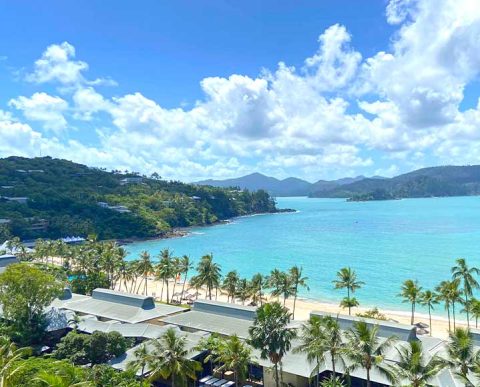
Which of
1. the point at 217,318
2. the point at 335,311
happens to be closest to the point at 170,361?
the point at 217,318

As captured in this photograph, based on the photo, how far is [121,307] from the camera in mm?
47219

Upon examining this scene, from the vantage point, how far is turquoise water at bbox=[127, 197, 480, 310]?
79062mm

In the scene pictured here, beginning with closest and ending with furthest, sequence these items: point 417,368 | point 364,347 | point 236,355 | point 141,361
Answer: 1. point 417,368
2. point 364,347
3. point 236,355
4. point 141,361

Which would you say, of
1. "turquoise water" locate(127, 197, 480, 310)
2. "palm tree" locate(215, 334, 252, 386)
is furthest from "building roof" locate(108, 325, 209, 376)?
"turquoise water" locate(127, 197, 480, 310)

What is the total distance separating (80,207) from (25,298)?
11634cm

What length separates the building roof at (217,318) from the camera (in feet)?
128

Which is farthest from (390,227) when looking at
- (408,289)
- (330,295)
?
(408,289)

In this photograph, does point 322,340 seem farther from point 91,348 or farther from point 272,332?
point 91,348

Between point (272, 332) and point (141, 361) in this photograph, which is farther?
point (141, 361)

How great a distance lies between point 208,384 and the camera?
107ft

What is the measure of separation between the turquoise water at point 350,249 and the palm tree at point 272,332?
4274 centimetres

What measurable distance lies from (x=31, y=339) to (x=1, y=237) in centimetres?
8682

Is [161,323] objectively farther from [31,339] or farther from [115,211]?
[115,211]

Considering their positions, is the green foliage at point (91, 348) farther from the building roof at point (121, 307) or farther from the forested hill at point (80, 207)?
the forested hill at point (80, 207)
